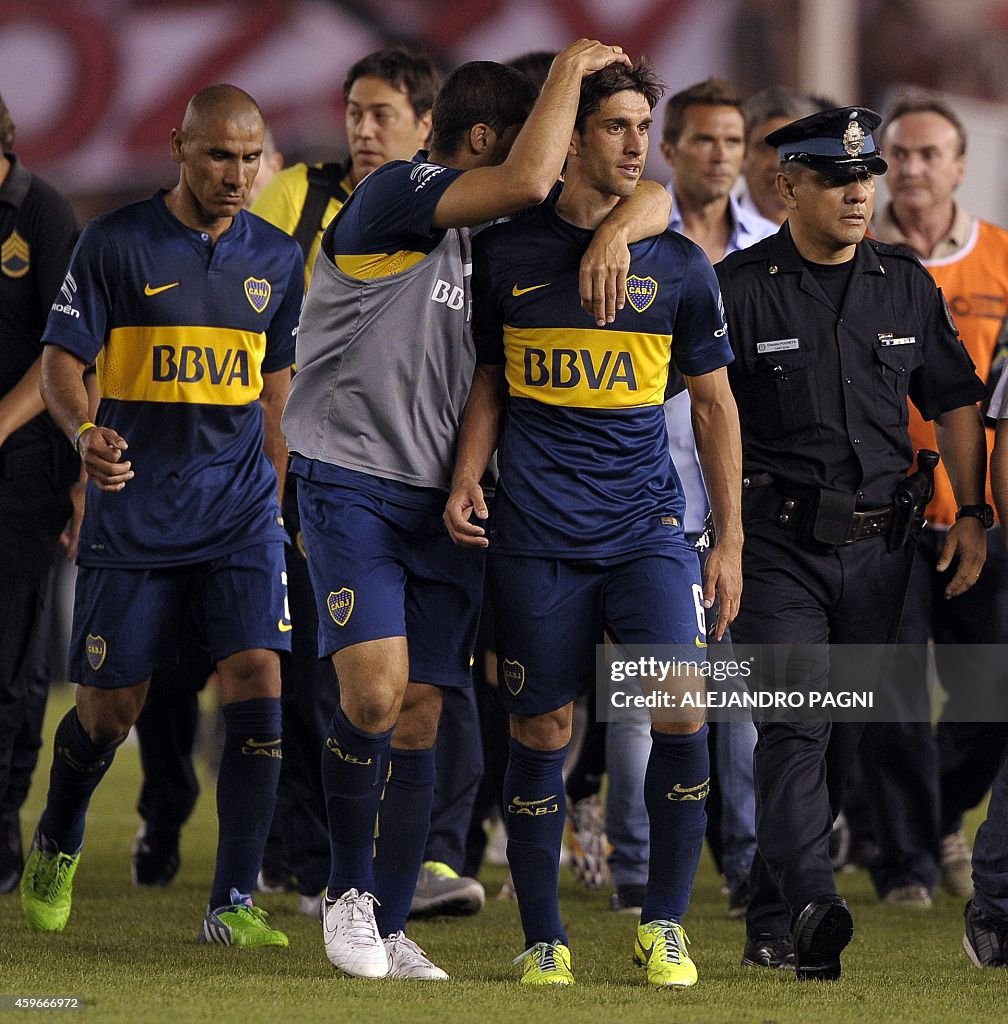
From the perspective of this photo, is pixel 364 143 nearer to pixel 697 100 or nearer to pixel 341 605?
pixel 697 100

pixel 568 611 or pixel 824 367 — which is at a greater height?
pixel 824 367

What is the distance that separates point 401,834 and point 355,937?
31 centimetres

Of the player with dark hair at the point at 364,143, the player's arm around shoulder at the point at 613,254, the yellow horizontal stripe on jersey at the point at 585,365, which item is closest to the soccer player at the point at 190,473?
the player with dark hair at the point at 364,143

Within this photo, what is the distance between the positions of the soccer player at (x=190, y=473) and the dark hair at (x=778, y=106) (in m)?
2.53

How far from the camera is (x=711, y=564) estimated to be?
15.4 feet

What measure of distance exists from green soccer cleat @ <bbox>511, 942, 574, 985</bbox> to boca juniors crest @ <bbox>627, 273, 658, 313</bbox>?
1.49m

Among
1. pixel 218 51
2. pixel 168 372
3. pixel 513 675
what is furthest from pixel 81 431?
pixel 218 51

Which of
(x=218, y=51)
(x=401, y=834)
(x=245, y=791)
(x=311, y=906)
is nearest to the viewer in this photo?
(x=401, y=834)

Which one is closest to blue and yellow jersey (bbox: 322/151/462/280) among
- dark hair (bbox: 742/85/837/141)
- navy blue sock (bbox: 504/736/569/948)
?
navy blue sock (bbox: 504/736/569/948)

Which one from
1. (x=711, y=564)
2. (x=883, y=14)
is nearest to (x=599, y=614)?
(x=711, y=564)

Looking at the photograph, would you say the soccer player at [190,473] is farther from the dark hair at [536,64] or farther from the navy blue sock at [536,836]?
the dark hair at [536,64]

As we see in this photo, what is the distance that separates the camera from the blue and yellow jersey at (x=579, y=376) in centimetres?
464

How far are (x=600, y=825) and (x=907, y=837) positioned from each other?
110cm

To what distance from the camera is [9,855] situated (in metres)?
6.34
